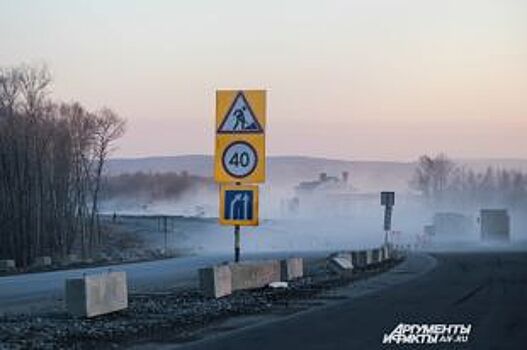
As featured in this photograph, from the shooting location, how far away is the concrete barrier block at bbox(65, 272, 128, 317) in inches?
760

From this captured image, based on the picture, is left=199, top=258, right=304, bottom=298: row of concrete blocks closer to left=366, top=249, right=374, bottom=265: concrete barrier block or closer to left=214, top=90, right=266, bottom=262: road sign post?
left=214, top=90, right=266, bottom=262: road sign post

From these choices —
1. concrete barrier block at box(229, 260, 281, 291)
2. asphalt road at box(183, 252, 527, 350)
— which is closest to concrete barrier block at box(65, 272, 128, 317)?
→ asphalt road at box(183, 252, 527, 350)

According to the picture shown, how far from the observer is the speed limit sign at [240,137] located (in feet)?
81.9

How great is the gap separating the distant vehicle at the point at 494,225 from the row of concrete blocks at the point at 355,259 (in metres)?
47.5

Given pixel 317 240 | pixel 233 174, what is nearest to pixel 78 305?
pixel 233 174

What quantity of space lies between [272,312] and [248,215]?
12.2ft

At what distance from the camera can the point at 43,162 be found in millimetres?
77312

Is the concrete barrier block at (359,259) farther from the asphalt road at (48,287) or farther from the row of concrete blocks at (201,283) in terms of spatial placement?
the row of concrete blocks at (201,283)

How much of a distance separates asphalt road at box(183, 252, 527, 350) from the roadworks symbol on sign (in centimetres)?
472

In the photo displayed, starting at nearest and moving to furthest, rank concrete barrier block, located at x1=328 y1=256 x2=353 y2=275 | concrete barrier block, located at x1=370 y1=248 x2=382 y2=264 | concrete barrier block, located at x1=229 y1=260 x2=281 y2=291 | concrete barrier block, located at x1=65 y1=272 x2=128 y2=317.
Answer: concrete barrier block, located at x1=65 y1=272 x2=128 y2=317
concrete barrier block, located at x1=229 y1=260 x2=281 y2=291
concrete barrier block, located at x1=328 y1=256 x2=353 y2=275
concrete barrier block, located at x1=370 y1=248 x2=382 y2=264

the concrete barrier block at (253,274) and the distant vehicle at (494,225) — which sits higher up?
the concrete barrier block at (253,274)

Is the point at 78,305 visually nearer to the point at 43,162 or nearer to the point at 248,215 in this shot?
the point at 248,215

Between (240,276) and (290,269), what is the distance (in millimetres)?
6853

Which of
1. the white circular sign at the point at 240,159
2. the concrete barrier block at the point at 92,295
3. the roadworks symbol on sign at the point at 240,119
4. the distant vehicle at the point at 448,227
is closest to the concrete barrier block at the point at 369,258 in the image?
the white circular sign at the point at 240,159
